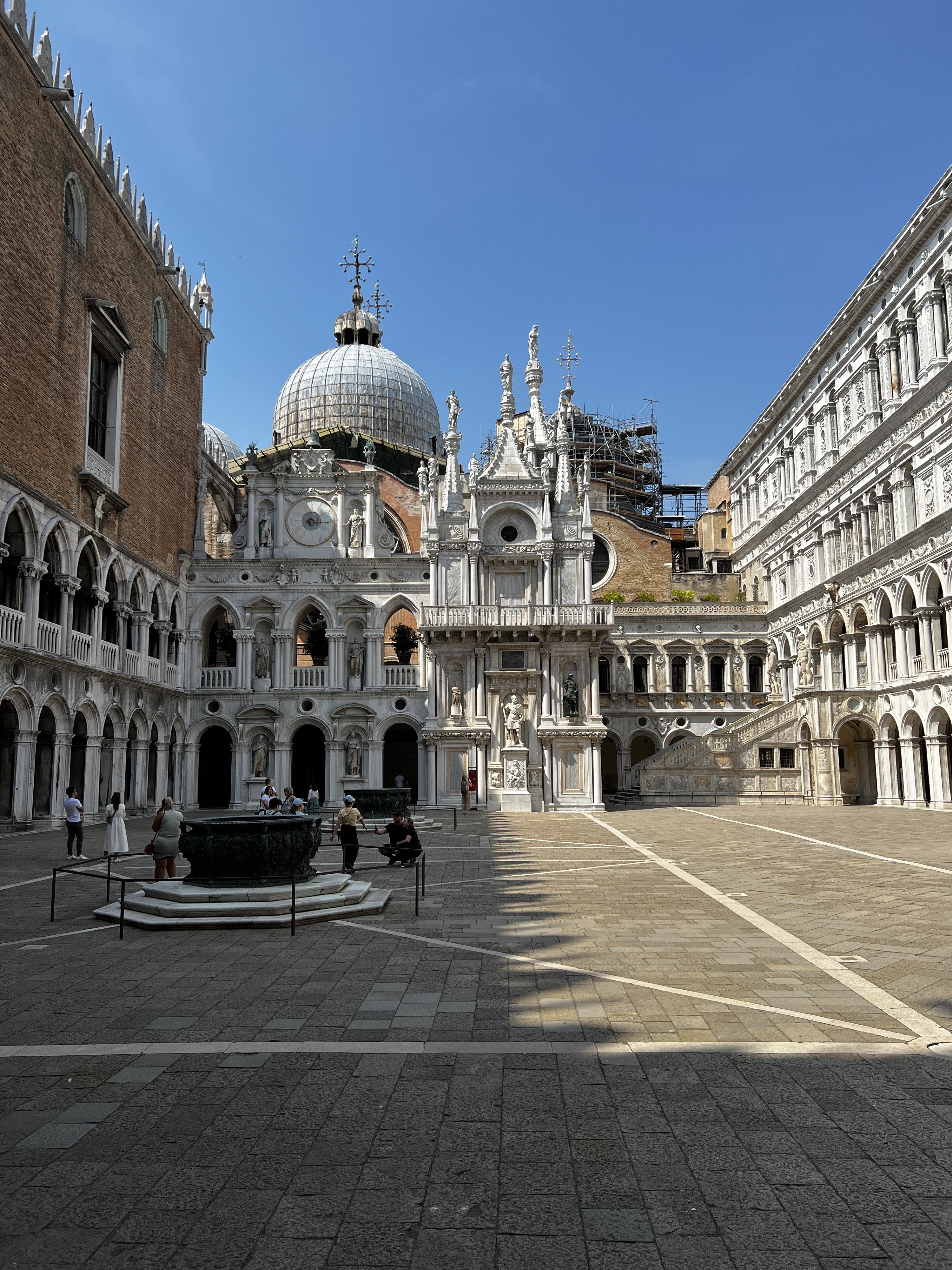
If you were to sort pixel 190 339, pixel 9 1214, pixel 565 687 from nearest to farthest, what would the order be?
pixel 9 1214 < pixel 565 687 < pixel 190 339

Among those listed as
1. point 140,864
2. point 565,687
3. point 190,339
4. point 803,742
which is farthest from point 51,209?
point 803,742

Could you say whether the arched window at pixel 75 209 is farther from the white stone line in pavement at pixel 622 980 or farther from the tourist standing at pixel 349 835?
the white stone line in pavement at pixel 622 980

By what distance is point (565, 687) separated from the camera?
39469 mm

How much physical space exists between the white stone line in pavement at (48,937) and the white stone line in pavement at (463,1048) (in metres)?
4.21

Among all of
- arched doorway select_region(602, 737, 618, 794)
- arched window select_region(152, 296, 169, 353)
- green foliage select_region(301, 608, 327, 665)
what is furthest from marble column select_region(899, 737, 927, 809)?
arched window select_region(152, 296, 169, 353)

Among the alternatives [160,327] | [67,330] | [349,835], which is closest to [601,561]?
[160,327]

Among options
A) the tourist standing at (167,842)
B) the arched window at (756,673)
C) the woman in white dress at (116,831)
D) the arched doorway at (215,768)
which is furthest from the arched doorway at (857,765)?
the tourist standing at (167,842)

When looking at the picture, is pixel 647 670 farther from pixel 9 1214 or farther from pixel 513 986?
pixel 9 1214

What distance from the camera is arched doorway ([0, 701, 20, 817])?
27.4 metres

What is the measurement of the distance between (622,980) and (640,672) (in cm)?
4030

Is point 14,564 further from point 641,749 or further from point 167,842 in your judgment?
point 641,749

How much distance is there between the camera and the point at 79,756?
32.5 m

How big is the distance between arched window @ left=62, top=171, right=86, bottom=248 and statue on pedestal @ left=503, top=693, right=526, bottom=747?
72.1 ft

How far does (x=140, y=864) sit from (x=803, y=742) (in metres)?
29.1
